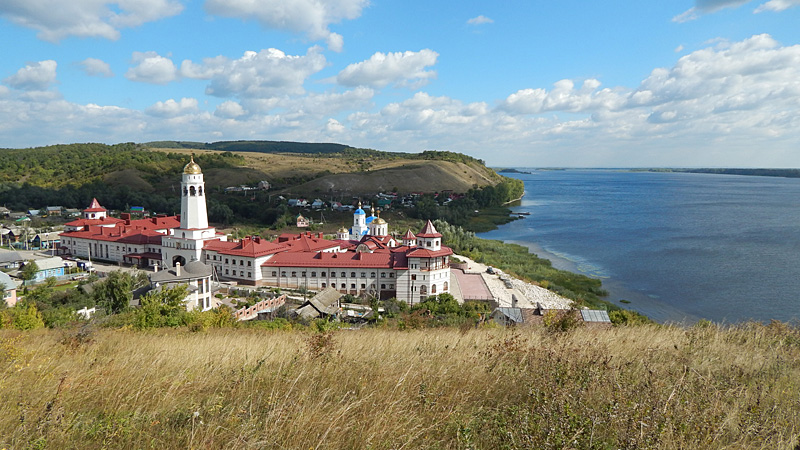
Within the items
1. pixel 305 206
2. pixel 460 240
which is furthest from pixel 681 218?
pixel 305 206

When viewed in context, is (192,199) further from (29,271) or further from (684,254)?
(684,254)

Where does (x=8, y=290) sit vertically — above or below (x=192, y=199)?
→ below

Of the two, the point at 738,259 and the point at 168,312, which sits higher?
the point at 168,312

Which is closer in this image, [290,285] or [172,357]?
[172,357]

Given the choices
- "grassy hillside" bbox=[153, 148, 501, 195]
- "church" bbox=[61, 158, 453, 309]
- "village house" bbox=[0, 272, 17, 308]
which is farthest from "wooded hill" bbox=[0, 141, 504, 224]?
"village house" bbox=[0, 272, 17, 308]

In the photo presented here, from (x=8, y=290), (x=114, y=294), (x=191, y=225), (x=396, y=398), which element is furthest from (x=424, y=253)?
(x=396, y=398)

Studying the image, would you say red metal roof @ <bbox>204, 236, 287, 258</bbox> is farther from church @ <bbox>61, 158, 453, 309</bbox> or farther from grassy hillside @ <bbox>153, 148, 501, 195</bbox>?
grassy hillside @ <bbox>153, 148, 501, 195</bbox>

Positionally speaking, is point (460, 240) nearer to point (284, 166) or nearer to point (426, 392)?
point (426, 392)
